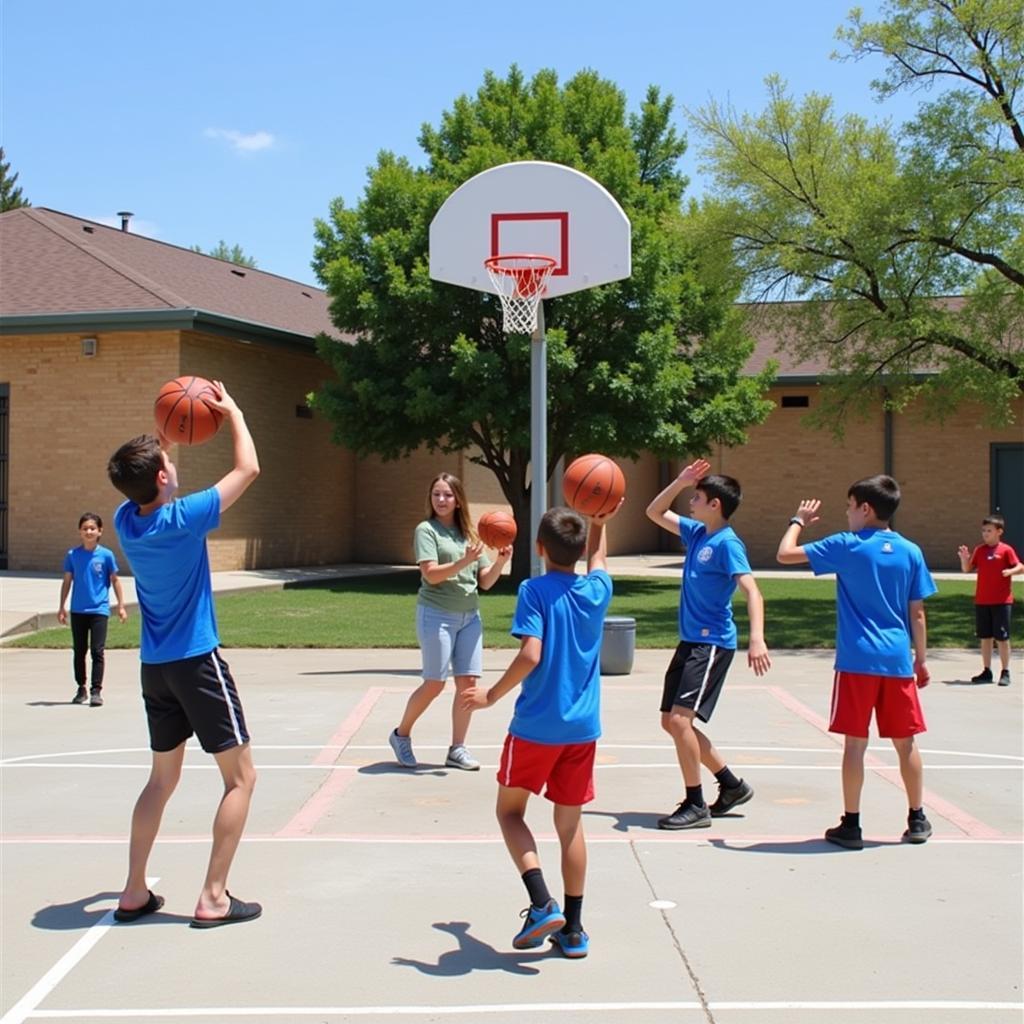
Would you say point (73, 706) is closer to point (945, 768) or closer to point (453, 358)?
point (945, 768)

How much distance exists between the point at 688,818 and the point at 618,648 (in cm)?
651

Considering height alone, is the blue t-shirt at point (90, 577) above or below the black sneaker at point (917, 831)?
above

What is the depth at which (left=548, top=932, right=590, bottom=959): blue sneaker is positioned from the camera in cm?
477

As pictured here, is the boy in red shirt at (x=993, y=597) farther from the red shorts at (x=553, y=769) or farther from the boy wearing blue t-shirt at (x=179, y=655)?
the boy wearing blue t-shirt at (x=179, y=655)

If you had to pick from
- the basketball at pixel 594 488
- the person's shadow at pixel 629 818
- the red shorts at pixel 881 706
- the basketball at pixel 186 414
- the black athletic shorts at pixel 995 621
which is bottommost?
the person's shadow at pixel 629 818

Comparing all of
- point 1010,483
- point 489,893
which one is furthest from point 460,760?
point 1010,483

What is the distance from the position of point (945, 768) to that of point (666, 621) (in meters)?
9.83

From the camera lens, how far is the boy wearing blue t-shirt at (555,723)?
4.79 m

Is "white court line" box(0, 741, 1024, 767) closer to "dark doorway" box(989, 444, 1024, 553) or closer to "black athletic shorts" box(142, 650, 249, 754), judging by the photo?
"black athletic shorts" box(142, 650, 249, 754)

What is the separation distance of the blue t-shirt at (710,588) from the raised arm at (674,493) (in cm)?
19

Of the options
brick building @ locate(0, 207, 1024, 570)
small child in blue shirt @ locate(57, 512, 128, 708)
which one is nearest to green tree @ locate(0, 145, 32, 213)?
brick building @ locate(0, 207, 1024, 570)

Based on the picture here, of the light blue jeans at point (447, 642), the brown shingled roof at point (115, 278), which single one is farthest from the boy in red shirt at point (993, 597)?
the brown shingled roof at point (115, 278)

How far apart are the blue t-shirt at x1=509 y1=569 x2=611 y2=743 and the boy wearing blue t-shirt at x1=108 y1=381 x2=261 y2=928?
124 cm

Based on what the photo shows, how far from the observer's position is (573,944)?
4781 mm
